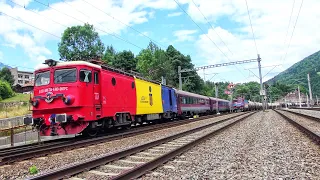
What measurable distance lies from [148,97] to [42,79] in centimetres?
800

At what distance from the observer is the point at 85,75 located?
1220cm

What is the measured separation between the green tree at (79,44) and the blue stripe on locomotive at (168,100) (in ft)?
119

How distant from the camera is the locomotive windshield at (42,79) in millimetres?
12375

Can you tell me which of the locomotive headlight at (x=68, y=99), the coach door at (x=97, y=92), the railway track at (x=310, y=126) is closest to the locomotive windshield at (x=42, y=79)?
the locomotive headlight at (x=68, y=99)

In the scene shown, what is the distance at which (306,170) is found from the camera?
19.7 ft

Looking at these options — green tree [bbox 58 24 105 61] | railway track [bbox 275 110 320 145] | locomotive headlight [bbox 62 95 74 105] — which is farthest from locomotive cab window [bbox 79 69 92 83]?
green tree [bbox 58 24 105 61]

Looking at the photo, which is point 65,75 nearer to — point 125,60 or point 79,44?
point 79,44

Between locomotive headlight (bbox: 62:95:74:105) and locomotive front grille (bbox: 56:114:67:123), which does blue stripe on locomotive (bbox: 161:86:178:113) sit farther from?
locomotive front grille (bbox: 56:114:67:123)

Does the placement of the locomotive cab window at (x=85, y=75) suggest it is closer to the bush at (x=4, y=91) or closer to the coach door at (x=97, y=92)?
the coach door at (x=97, y=92)

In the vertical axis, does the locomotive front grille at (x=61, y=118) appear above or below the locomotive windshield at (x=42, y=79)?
below

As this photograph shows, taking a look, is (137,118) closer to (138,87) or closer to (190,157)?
(138,87)

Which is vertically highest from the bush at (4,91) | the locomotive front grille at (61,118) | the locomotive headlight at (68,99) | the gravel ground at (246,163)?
the bush at (4,91)

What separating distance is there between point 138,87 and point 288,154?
10900mm

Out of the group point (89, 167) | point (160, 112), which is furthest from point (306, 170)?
point (160, 112)
